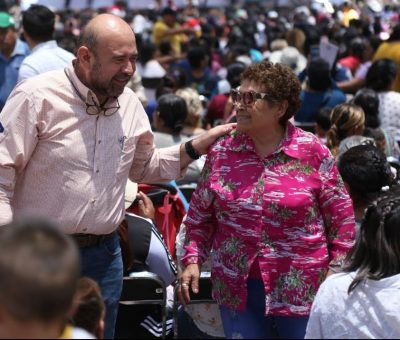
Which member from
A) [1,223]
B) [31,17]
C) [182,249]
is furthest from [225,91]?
[1,223]

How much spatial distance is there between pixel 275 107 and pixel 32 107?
1.00 metres

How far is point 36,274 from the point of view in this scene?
1990 mm

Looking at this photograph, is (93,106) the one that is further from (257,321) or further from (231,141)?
(257,321)

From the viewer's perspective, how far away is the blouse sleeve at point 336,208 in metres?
4.15

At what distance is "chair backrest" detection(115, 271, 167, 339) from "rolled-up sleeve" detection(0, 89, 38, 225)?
4.58 ft

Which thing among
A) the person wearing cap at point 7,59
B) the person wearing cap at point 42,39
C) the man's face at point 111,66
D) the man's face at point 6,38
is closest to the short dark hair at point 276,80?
the man's face at point 111,66

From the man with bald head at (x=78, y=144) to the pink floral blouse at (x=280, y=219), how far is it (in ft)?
0.91

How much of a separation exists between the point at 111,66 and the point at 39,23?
134 inches

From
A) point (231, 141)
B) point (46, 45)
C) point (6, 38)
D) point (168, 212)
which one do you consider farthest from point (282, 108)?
point (6, 38)

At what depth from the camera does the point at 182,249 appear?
181 inches

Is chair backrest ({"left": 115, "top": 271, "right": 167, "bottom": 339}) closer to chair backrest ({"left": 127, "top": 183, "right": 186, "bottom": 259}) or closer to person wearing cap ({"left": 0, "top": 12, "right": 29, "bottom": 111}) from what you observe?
chair backrest ({"left": 127, "top": 183, "right": 186, "bottom": 259})

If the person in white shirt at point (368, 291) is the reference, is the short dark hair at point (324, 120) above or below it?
below

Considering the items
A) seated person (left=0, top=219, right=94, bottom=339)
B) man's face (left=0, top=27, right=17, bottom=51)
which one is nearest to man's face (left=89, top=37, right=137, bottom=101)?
seated person (left=0, top=219, right=94, bottom=339)

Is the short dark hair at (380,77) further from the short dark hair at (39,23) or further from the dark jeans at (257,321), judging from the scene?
the dark jeans at (257,321)
